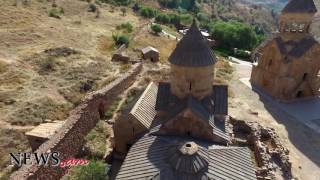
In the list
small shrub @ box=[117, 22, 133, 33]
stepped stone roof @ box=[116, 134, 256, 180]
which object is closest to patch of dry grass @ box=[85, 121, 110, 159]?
stepped stone roof @ box=[116, 134, 256, 180]

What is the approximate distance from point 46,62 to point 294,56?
1973cm

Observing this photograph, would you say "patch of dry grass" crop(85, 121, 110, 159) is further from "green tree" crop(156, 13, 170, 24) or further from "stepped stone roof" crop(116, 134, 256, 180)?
"green tree" crop(156, 13, 170, 24)

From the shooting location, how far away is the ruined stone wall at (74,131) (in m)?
12.7

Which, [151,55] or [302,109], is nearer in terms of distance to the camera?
[302,109]

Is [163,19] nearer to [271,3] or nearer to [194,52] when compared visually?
[194,52]

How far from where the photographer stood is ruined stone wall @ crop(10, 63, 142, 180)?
12.7 meters

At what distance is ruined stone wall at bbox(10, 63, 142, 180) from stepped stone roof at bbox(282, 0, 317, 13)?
46.8ft

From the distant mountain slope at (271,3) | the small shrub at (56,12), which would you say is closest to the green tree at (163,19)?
the small shrub at (56,12)

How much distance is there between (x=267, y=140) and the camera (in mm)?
18578

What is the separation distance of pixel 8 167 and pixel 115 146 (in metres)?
5.13

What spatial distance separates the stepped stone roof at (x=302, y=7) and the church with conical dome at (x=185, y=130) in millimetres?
12852

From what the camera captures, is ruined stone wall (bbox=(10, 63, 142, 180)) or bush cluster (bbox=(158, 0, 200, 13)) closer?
ruined stone wall (bbox=(10, 63, 142, 180))

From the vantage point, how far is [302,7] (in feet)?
77.3

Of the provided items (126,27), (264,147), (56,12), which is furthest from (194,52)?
(56,12)
